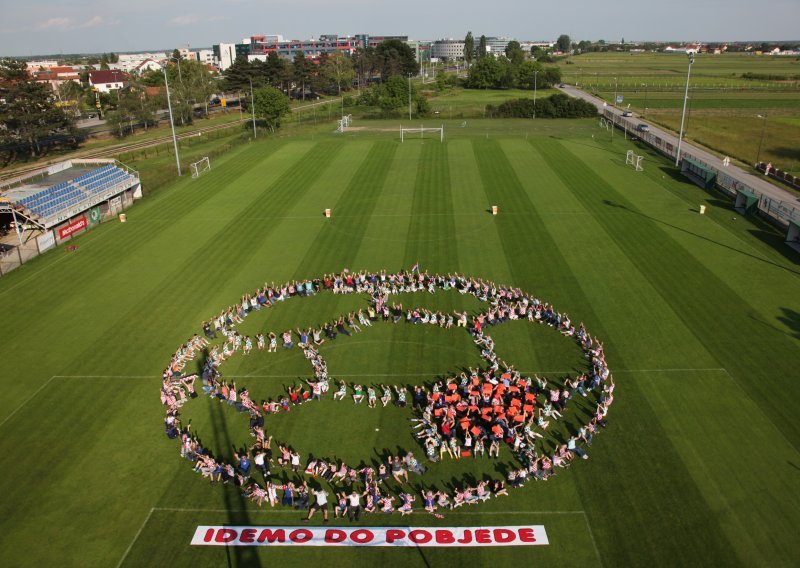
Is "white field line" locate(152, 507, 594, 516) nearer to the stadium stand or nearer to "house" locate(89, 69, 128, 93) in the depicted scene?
the stadium stand

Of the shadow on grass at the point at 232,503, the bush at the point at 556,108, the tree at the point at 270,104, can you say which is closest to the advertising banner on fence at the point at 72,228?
the shadow on grass at the point at 232,503

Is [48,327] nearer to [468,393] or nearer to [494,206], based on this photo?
[468,393]

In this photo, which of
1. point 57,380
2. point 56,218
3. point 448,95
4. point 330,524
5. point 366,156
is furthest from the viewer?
point 448,95

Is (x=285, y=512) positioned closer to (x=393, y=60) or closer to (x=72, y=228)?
(x=72, y=228)

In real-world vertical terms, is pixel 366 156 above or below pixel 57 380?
above

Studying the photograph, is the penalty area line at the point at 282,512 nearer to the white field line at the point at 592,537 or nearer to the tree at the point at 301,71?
the white field line at the point at 592,537

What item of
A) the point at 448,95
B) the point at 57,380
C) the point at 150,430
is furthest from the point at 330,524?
the point at 448,95

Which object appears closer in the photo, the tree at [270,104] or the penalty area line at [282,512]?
the penalty area line at [282,512]
